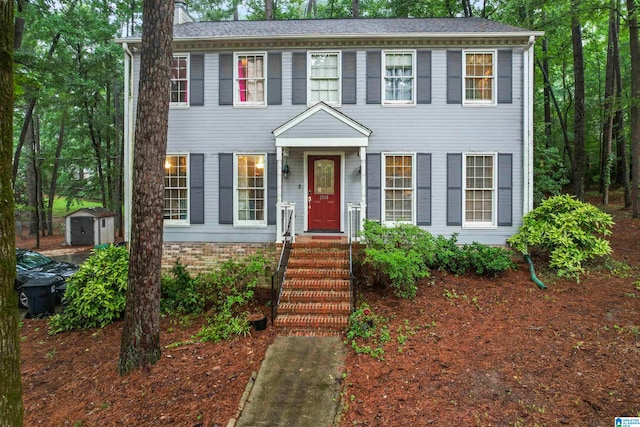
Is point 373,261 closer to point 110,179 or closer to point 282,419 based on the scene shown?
point 282,419

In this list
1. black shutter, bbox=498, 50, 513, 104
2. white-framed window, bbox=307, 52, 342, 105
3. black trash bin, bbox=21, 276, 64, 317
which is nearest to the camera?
black trash bin, bbox=21, 276, 64, 317

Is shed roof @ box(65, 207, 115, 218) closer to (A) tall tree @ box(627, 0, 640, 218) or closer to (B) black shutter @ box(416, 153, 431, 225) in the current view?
(B) black shutter @ box(416, 153, 431, 225)

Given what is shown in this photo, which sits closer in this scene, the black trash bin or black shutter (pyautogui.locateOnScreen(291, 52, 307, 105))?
the black trash bin

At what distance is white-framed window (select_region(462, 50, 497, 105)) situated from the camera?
9039mm

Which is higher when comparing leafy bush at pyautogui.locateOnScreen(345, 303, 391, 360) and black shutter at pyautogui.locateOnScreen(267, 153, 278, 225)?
black shutter at pyautogui.locateOnScreen(267, 153, 278, 225)

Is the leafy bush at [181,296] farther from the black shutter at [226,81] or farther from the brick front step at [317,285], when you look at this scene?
the black shutter at [226,81]

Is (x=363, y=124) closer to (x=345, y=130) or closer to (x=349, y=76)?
(x=345, y=130)

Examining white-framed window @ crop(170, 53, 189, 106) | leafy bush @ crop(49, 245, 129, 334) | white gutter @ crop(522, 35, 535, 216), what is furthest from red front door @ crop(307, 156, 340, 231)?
white gutter @ crop(522, 35, 535, 216)

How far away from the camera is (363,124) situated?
923cm

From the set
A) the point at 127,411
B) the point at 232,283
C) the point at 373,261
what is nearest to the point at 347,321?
the point at 373,261

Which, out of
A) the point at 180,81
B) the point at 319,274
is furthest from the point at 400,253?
the point at 180,81

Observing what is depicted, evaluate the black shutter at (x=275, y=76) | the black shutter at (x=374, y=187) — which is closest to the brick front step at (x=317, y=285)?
the black shutter at (x=374, y=187)

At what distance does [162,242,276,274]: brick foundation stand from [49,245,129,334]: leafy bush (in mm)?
2115

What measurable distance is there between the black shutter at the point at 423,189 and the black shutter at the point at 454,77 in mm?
1653
